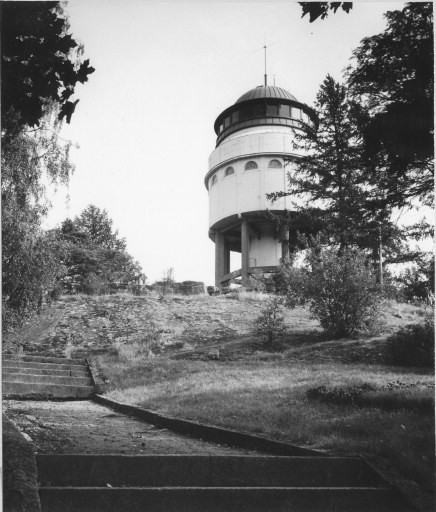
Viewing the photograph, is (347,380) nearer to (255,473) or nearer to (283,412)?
(283,412)

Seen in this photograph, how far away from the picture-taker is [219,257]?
30.6m

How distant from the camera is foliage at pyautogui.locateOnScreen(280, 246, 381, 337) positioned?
14.4 metres

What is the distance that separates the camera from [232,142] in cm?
2811

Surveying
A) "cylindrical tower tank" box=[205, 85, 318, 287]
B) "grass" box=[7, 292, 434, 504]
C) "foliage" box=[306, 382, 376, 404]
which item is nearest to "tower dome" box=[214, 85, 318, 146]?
"cylindrical tower tank" box=[205, 85, 318, 287]

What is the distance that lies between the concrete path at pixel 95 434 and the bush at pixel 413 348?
6918mm

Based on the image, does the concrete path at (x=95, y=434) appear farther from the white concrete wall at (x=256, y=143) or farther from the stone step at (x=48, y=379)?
the white concrete wall at (x=256, y=143)

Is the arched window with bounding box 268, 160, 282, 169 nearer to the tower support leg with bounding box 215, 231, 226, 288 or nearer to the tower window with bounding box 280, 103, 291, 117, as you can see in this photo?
the tower window with bounding box 280, 103, 291, 117

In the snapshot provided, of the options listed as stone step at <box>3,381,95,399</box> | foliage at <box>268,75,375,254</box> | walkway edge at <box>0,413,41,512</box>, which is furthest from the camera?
foliage at <box>268,75,375,254</box>

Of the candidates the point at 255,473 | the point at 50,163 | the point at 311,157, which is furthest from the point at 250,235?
the point at 255,473

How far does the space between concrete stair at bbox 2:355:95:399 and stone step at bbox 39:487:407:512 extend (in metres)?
6.76

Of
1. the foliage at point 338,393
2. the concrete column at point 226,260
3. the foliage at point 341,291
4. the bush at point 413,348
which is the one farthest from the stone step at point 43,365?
the concrete column at point 226,260

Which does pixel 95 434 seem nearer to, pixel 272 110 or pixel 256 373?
pixel 256 373

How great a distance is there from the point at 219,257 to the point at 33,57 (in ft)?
84.4

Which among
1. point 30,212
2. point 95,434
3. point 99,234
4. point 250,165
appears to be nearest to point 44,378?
point 30,212
